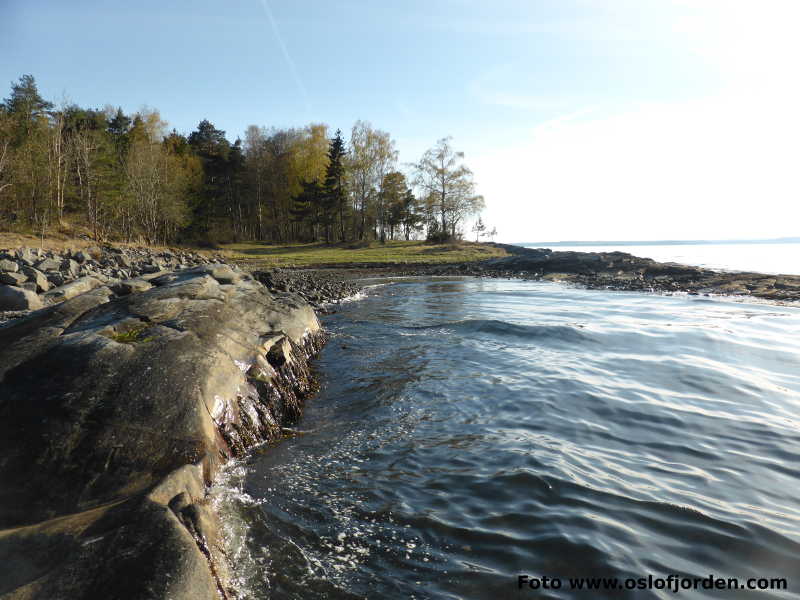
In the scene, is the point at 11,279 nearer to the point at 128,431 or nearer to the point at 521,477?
the point at 128,431

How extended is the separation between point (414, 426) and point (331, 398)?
69.2 inches

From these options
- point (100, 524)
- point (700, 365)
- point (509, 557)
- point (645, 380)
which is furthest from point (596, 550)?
point (700, 365)

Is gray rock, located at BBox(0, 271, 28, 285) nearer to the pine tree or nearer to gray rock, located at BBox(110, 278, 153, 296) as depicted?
gray rock, located at BBox(110, 278, 153, 296)

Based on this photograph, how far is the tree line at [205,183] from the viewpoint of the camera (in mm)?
33500

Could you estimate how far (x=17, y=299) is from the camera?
33.8ft

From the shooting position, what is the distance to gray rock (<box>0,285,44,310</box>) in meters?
10.2

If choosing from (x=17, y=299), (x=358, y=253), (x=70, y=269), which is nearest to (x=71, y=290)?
(x=17, y=299)

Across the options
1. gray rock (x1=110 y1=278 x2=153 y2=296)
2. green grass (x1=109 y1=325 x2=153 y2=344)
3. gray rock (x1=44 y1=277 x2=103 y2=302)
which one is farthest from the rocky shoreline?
green grass (x1=109 y1=325 x2=153 y2=344)

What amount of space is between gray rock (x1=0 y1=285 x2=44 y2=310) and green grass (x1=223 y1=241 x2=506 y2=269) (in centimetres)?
2399

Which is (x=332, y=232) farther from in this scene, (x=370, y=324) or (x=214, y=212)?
(x=370, y=324)

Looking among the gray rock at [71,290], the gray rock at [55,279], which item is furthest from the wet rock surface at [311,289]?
the gray rock at [55,279]

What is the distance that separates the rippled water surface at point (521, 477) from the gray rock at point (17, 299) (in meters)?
7.89

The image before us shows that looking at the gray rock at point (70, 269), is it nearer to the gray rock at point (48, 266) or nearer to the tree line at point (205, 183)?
the gray rock at point (48, 266)

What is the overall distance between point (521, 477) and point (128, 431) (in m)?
4.04
